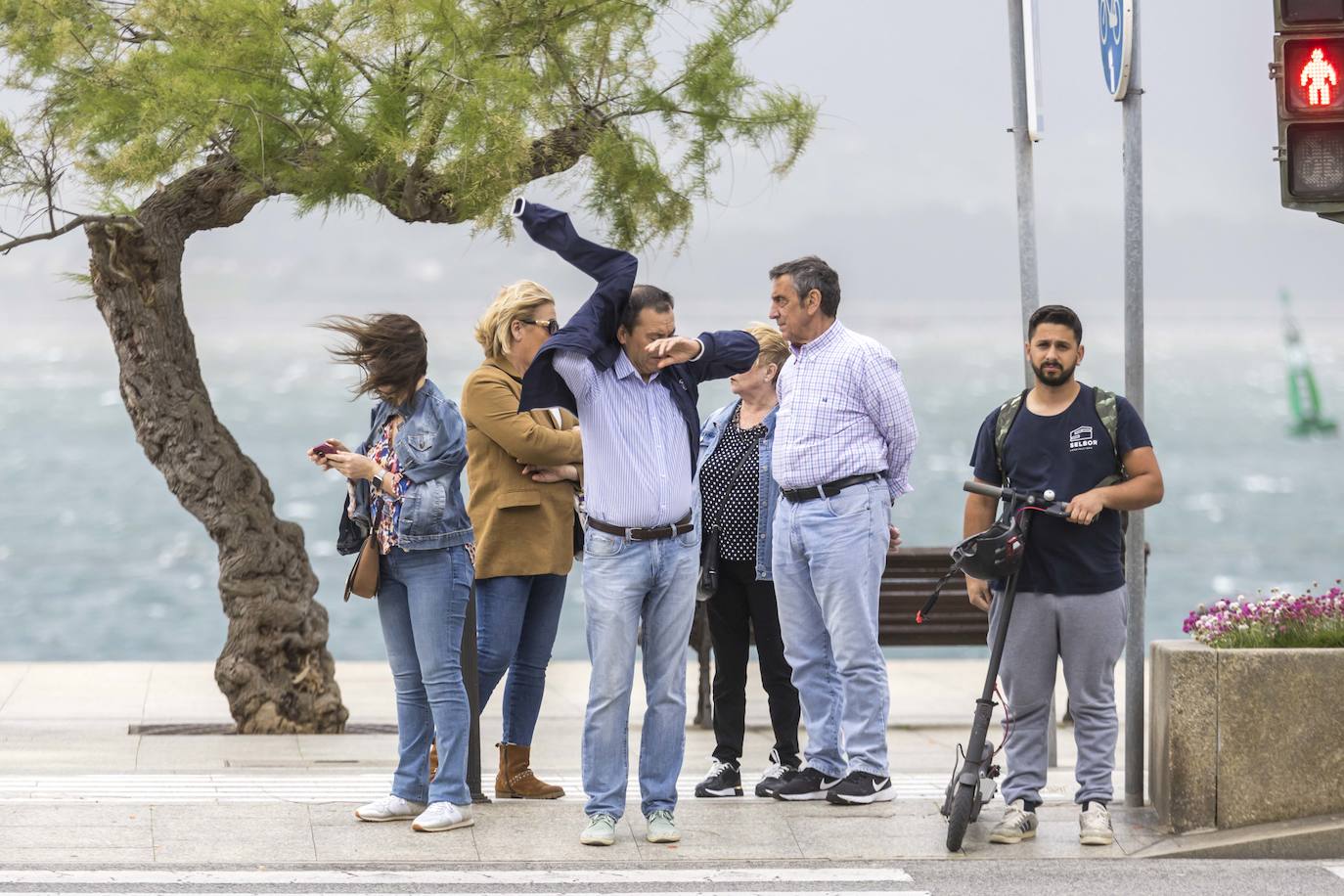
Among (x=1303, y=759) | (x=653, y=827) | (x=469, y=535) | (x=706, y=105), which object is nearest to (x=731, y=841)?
(x=653, y=827)

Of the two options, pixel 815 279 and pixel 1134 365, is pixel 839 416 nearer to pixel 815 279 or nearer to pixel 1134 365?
pixel 815 279

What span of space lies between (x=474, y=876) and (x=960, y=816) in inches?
64.0

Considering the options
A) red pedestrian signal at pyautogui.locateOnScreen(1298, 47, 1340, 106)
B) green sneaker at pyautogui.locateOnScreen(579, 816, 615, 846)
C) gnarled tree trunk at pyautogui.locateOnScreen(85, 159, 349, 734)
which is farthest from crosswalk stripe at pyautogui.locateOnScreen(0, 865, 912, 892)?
gnarled tree trunk at pyautogui.locateOnScreen(85, 159, 349, 734)

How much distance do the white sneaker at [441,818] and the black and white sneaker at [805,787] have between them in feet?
4.14

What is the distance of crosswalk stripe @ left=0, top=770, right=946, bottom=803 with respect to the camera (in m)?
6.93

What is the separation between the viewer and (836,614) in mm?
6906

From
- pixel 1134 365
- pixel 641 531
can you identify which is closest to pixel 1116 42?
pixel 1134 365

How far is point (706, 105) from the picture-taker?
29.1 feet

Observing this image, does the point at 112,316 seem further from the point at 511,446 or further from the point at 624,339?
the point at 624,339

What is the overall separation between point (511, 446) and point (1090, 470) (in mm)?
2040

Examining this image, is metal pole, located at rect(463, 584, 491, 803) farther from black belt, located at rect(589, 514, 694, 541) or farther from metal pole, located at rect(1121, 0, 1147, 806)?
metal pole, located at rect(1121, 0, 1147, 806)

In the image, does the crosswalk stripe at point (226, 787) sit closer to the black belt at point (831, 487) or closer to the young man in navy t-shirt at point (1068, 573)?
the young man in navy t-shirt at point (1068, 573)

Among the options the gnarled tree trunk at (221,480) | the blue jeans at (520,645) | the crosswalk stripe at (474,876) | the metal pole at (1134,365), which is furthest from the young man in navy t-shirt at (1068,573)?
the gnarled tree trunk at (221,480)

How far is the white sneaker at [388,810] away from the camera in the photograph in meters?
6.57
